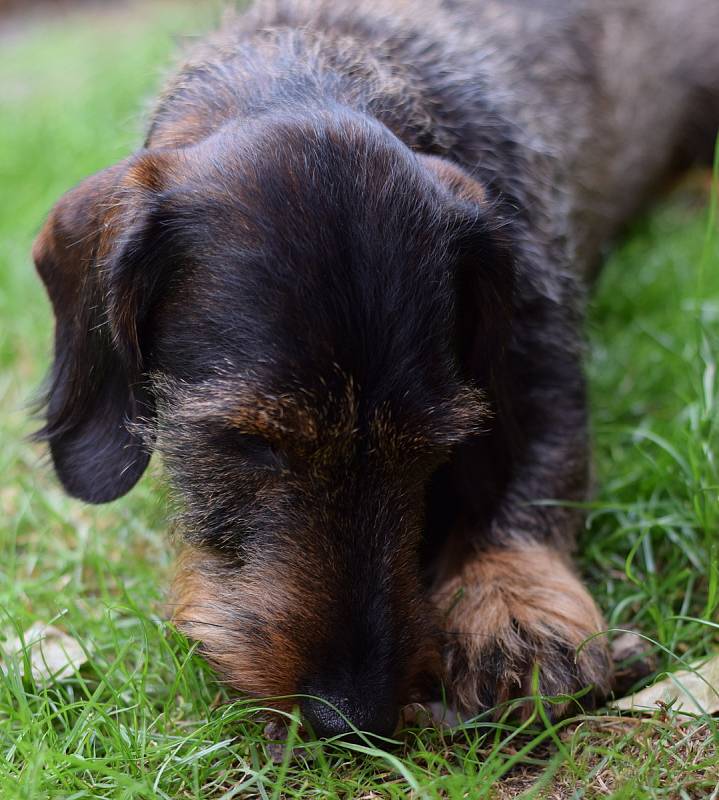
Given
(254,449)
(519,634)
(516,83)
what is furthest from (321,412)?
(516,83)

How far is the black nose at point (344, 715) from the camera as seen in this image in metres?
2.10

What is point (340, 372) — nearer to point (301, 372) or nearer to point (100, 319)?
point (301, 372)

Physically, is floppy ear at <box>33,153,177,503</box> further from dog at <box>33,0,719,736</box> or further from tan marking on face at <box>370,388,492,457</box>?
tan marking on face at <box>370,388,492,457</box>

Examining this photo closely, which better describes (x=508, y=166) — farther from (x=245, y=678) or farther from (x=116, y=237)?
(x=245, y=678)

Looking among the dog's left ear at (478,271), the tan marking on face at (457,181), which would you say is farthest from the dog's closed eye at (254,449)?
the tan marking on face at (457,181)

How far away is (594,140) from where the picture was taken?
4.52m

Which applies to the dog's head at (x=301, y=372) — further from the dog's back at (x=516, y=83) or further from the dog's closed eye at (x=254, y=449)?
the dog's back at (x=516, y=83)

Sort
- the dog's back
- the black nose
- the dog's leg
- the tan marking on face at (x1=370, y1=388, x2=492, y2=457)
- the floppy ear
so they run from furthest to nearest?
1. the dog's back
2. the dog's leg
3. the floppy ear
4. the tan marking on face at (x1=370, y1=388, x2=492, y2=457)
5. the black nose

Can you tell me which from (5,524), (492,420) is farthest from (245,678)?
(5,524)

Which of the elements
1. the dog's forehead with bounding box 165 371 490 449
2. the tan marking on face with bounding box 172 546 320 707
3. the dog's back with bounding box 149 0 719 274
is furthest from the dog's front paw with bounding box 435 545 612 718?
the dog's back with bounding box 149 0 719 274

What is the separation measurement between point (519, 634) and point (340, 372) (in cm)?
92

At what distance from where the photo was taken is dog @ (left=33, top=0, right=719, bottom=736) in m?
2.17

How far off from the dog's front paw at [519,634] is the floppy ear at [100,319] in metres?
0.94

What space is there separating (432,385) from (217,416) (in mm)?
477
